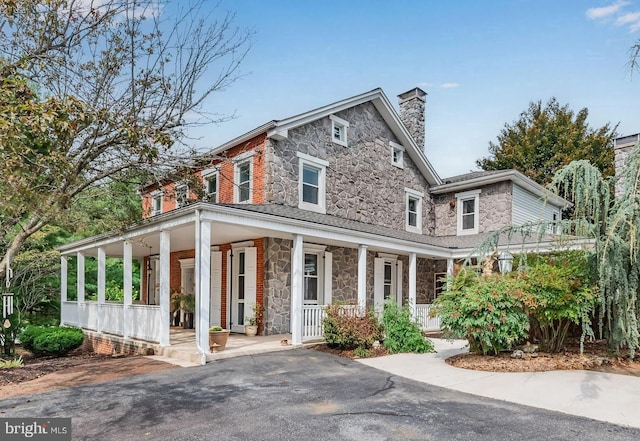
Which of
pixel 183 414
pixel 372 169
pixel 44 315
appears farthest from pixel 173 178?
pixel 44 315

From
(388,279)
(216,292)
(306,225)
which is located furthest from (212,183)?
(388,279)

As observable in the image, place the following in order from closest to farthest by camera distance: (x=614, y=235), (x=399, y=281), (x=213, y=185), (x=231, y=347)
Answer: (x=614, y=235) < (x=231, y=347) < (x=213, y=185) < (x=399, y=281)

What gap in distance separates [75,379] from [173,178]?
4348 mm

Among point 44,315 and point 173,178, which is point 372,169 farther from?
point 44,315

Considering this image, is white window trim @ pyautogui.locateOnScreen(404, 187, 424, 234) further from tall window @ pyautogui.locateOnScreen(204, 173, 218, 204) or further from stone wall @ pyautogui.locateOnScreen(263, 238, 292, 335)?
tall window @ pyautogui.locateOnScreen(204, 173, 218, 204)

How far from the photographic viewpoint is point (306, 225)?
11.3m

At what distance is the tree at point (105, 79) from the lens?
746 cm

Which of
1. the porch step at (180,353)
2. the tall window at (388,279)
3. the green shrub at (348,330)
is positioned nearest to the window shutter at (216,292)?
the porch step at (180,353)

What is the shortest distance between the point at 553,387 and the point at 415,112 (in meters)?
14.3

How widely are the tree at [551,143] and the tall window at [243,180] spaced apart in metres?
20.4

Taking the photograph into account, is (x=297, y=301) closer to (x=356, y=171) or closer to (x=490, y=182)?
(x=356, y=171)

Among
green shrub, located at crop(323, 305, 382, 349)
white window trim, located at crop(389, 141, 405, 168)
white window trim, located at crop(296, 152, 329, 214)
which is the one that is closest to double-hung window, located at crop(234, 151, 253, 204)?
white window trim, located at crop(296, 152, 329, 214)

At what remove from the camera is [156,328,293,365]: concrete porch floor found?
943 cm

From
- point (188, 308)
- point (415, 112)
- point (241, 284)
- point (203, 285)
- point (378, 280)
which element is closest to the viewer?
point (203, 285)
